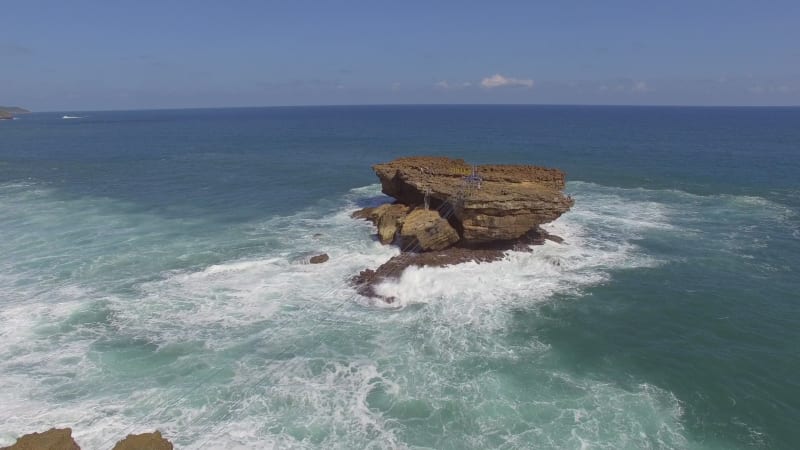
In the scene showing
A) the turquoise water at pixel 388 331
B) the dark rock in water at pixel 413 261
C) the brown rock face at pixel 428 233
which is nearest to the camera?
the turquoise water at pixel 388 331

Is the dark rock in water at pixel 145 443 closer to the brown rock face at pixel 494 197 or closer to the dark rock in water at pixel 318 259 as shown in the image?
the dark rock in water at pixel 318 259

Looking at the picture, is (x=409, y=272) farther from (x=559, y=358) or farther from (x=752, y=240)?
(x=752, y=240)

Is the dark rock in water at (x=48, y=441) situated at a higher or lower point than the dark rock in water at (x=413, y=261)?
lower

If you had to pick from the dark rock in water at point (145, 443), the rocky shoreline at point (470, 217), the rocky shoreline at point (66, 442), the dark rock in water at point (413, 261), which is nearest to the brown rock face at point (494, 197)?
the rocky shoreline at point (470, 217)

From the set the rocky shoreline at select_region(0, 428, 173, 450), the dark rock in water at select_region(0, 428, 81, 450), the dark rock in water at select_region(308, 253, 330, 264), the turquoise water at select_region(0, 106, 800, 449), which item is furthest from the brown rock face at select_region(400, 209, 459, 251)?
the dark rock in water at select_region(0, 428, 81, 450)

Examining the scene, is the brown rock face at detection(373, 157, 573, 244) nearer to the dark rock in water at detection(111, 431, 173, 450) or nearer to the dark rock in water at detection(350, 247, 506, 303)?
the dark rock in water at detection(350, 247, 506, 303)

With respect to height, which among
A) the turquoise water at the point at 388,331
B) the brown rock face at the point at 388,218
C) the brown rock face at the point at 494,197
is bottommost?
the turquoise water at the point at 388,331

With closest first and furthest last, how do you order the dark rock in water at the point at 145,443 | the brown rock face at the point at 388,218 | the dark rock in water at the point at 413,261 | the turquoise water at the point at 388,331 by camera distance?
the dark rock in water at the point at 145,443
the turquoise water at the point at 388,331
the dark rock in water at the point at 413,261
the brown rock face at the point at 388,218
